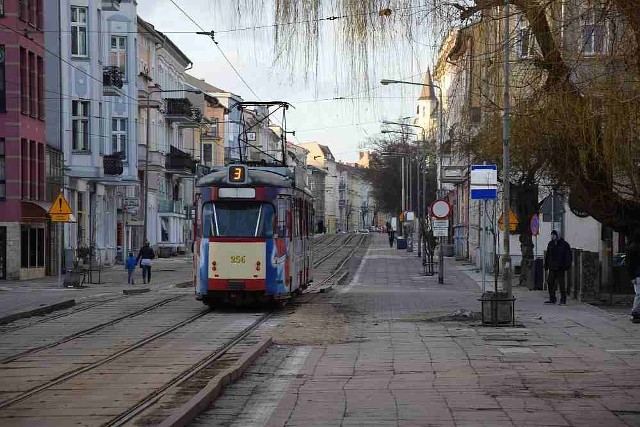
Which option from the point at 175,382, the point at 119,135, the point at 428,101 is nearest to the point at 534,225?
the point at 175,382

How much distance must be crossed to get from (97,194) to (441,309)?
1425 inches

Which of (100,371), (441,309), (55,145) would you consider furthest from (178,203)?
(100,371)

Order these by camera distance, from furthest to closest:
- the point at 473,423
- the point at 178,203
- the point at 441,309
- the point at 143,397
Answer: the point at 178,203 → the point at 441,309 → the point at 143,397 → the point at 473,423

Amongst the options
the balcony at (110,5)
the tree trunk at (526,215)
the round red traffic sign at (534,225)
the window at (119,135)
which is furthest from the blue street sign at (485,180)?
the window at (119,135)

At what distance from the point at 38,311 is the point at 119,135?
125 feet

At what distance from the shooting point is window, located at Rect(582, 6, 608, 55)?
1095cm

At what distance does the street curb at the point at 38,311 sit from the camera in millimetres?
24497

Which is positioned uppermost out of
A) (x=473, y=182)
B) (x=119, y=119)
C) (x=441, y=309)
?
(x=119, y=119)

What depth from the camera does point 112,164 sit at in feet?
191

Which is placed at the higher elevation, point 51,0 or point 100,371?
point 51,0

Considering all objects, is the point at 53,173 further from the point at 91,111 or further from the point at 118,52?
the point at 118,52

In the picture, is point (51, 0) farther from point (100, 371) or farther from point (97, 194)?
point (100, 371)

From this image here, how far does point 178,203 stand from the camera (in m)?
87.4

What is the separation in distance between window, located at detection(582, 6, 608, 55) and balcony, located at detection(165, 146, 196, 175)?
72778mm
